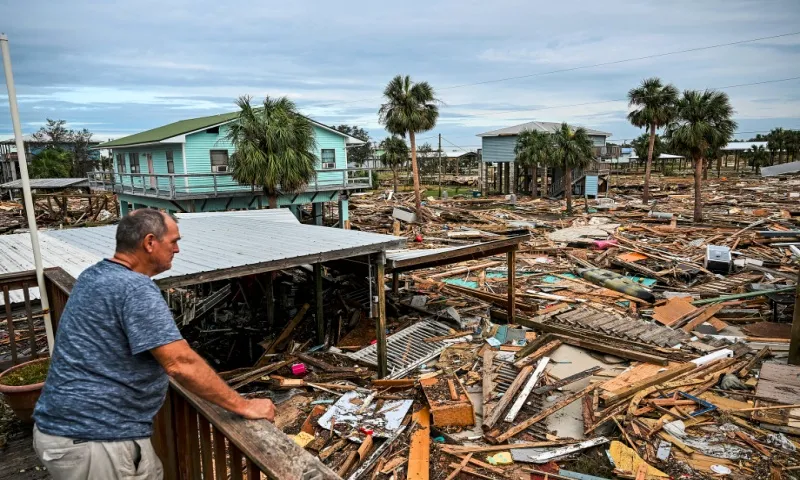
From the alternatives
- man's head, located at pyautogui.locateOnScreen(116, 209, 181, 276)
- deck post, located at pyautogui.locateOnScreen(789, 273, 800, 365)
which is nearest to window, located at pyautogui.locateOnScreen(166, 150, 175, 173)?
deck post, located at pyautogui.locateOnScreen(789, 273, 800, 365)

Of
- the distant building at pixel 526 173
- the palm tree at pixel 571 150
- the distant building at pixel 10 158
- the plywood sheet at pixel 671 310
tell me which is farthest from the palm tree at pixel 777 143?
the distant building at pixel 10 158

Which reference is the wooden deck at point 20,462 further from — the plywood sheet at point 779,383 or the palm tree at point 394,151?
the palm tree at point 394,151

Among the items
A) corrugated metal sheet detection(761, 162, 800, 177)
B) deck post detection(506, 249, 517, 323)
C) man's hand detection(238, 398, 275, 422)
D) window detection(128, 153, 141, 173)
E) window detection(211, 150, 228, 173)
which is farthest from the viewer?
window detection(128, 153, 141, 173)

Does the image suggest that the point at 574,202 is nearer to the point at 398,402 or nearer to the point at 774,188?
the point at 774,188

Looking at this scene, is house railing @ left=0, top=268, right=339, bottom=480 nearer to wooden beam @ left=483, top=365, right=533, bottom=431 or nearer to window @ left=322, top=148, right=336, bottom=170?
wooden beam @ left=483, top=365, right=533, bottom=431

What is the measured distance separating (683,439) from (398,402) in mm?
4405

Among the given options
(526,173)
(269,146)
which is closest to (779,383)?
(269,146)

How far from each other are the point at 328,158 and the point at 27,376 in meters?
27.2

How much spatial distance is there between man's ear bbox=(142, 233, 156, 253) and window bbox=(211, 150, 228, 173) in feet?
87.8

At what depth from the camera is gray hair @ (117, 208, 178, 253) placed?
94.6 inches

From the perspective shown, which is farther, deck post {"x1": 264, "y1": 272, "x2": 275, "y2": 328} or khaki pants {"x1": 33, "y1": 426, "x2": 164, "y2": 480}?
deck post {"x1": 264, "y1": 272, "x2": 275, "y2": 328}

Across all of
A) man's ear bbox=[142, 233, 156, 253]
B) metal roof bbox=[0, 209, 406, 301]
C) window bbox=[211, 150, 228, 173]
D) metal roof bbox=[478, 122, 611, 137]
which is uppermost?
metal roof bbox=[478, 122, 611, 137]

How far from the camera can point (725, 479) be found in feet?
22.2

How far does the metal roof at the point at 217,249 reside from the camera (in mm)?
6914
